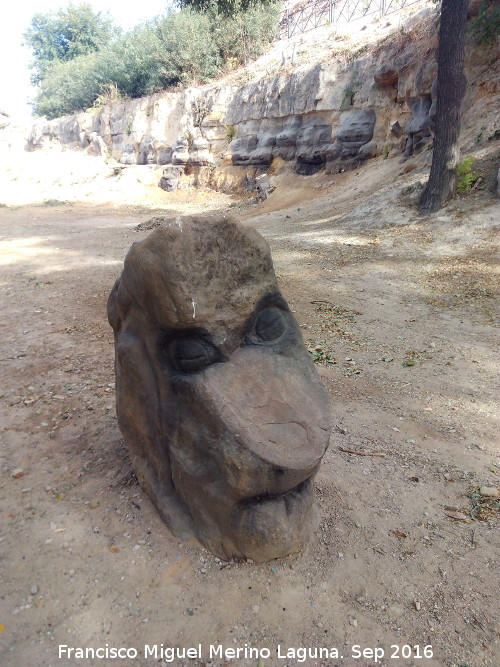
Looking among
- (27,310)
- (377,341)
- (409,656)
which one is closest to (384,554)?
(409,656)

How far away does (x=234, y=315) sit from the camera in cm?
230

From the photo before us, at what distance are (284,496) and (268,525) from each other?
0.16 meters

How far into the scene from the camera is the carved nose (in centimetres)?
209

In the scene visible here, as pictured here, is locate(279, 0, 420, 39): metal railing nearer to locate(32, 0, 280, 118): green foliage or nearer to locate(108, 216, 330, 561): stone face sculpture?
locate(32, 0, 280, 118): green foliage

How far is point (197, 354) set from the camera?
2273 mm

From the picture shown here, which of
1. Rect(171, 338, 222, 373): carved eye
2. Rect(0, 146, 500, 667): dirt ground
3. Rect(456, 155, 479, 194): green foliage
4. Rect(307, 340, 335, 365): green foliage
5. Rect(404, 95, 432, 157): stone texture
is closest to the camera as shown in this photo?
Rect(0, 146, 500, 667): dirt ground

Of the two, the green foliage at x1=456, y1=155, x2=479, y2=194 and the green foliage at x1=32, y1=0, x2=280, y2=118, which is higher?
the green foliage at x1=32, y1=0, x2=280, y2=118

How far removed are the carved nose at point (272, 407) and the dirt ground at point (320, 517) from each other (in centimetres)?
60

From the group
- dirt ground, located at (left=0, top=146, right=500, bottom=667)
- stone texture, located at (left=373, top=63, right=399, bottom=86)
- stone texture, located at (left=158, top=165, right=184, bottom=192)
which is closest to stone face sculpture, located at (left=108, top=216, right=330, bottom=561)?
dirt ground, located at (left=0, top=146, right=500, bottom=667)

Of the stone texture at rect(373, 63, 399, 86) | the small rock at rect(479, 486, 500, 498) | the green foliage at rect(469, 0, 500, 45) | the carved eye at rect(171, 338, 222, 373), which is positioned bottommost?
the small rock at rect(479, 486, 500, 498)

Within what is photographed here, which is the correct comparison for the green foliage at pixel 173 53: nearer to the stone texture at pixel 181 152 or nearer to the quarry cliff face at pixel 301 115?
the quarry cliff face at pixel 301 115

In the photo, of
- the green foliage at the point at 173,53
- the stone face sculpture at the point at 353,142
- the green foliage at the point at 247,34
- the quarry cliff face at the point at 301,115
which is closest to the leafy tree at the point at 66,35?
the green foliage at the point at 173,53

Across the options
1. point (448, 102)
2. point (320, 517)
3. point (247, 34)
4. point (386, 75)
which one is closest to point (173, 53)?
point (247, 34)

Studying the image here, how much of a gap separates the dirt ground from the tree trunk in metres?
3.81
